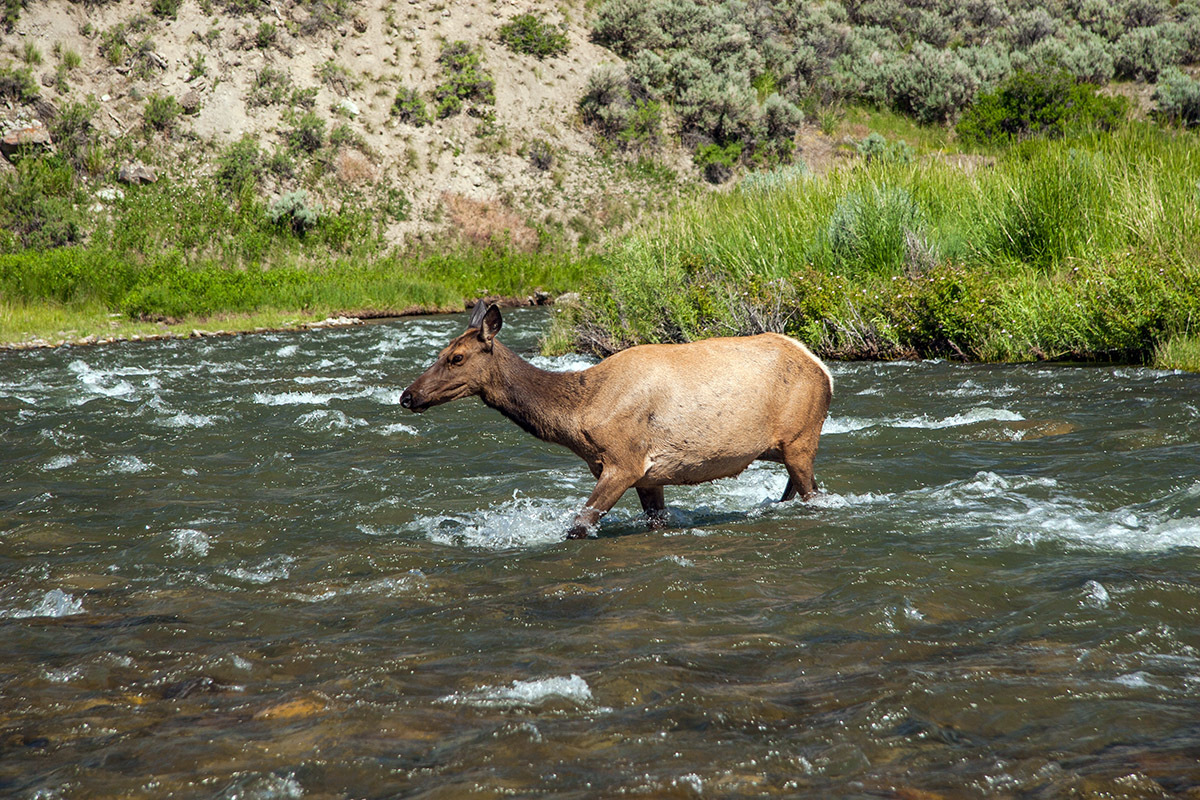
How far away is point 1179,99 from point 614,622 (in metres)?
48.7

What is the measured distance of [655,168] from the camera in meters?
49.7

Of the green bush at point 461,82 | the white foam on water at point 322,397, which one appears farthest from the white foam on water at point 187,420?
the green bush at point 461,82

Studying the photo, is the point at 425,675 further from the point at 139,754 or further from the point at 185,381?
the point at 185,381

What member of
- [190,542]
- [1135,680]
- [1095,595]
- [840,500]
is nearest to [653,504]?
[840,500]

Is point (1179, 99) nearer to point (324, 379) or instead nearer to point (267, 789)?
point (324, 379)

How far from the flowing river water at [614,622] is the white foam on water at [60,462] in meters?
0.11

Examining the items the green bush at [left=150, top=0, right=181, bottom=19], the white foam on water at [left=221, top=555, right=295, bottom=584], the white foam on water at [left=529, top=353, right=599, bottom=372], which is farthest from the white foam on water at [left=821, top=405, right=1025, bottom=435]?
the green bush at [left=150, top=0, right=181, bottom=19]

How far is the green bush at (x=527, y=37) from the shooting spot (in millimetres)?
51594

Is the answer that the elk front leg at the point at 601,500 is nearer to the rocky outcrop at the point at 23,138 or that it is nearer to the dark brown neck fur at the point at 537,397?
the dark brown neck fur at the point at 537,397

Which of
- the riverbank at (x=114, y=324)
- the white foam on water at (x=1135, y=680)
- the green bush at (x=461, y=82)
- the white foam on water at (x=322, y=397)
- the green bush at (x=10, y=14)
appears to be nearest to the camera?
the white foam on water at (x=1135, y=680)

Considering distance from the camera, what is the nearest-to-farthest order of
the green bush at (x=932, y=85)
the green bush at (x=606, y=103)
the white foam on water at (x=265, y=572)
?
the white foam on water at (x=265, y=572) < the green bush at (x=606, y=103) < the green bush at (x=932, y=85)

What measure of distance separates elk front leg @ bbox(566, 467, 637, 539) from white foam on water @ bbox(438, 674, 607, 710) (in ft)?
9.11

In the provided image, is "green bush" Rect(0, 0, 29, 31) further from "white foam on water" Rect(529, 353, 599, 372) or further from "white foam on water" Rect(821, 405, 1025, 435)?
"white foam on water" Rect(821, 405, 1025, 435)

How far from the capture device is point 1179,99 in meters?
43.3
